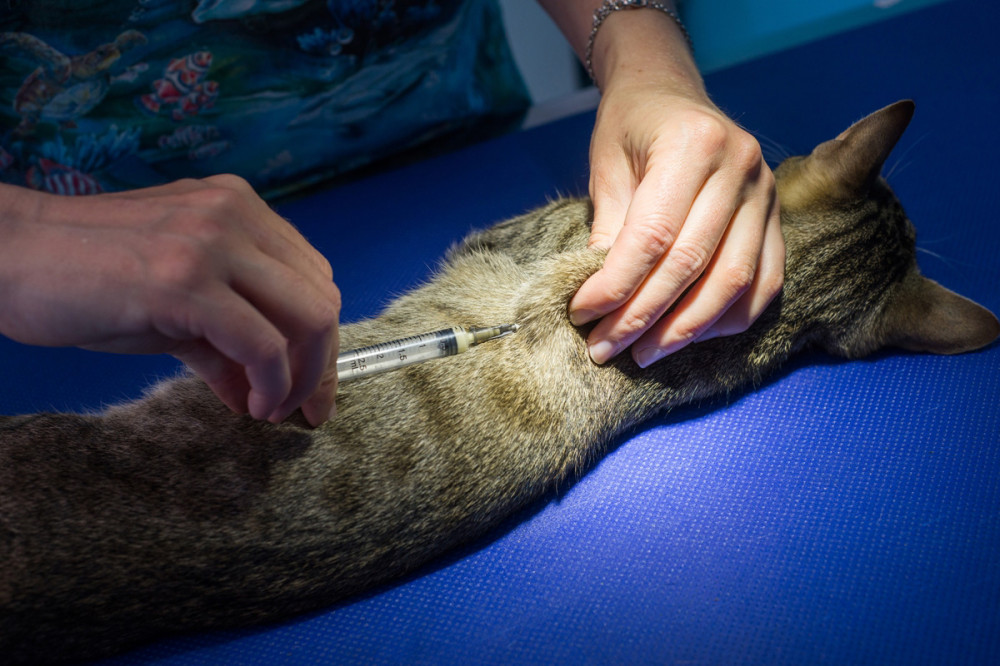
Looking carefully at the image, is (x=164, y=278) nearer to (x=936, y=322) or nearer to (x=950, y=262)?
(x=936, y=322)

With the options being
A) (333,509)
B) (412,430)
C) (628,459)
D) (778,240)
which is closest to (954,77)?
(778,240)

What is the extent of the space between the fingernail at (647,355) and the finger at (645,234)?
11 cm

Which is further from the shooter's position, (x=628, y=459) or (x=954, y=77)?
(x=954, y=77)

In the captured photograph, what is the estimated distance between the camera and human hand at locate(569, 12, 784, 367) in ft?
3.56

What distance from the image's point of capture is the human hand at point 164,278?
0.66m

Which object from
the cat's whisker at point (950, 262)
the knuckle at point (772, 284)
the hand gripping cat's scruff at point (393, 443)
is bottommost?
the hand gripping cat's scruff at point (393, 443)

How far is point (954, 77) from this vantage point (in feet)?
6.49

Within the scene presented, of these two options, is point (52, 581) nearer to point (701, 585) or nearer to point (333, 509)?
point (333, 509)

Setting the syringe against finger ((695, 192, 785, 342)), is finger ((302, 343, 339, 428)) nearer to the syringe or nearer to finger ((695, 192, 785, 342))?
the syringe

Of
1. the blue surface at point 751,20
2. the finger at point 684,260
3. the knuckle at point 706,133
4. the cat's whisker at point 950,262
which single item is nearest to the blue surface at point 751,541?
the cat's whisker at point 950,262

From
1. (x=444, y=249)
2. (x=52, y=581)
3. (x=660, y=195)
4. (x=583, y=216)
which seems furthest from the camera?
(x=444, y=249)

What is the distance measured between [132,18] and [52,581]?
1.23 m

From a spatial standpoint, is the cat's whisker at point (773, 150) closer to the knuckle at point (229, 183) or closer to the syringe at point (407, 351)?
the syringe at point (407, 351)

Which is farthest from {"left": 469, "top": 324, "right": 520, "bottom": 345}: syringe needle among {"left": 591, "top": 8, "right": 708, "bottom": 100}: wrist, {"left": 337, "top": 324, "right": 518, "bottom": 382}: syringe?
{"left": 591, "top": 8, "right": 708, "bottom": 100}: wrist
